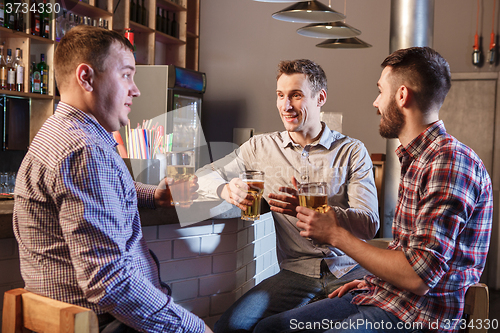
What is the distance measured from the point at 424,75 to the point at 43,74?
3432 millimetres

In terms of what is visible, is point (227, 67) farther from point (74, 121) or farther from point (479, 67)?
point (74, 121)

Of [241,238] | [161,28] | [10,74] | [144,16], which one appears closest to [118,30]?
[144,16]

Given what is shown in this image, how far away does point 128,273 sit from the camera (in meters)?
1.02

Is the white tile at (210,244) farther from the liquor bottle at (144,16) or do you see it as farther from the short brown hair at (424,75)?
the liquor bottle at (144,16)

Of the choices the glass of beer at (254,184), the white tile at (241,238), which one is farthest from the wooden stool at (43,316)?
the white tile at (241,238)

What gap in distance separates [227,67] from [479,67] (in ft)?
10.1

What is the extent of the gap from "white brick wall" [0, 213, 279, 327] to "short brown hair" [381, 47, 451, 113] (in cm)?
86

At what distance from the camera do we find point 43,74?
12.7 feet

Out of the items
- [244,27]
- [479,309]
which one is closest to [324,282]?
[479,309]

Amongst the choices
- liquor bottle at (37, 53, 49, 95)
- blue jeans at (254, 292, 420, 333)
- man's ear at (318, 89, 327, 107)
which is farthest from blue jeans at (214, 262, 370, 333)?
liquor bottle at (37, 53, 49, 95)

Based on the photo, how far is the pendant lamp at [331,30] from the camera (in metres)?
3.11

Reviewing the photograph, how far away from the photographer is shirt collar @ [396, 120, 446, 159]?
134cm

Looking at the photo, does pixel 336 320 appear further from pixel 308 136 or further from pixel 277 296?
pixel 308 136

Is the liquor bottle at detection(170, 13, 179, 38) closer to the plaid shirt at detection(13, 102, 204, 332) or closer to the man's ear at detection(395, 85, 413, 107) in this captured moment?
the man's ear at detection(395, 85, 413, 107)
